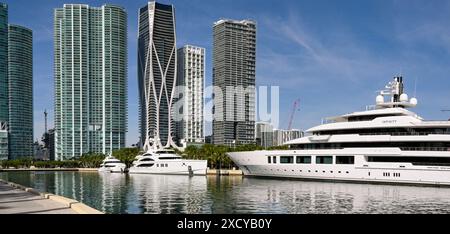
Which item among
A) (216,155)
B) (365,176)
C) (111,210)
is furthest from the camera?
(216,155)

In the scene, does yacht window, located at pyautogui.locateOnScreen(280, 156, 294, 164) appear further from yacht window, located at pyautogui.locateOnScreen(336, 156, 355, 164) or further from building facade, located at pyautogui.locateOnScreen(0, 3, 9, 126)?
building facade, located at pyautogui.locateOnScreen(0, 3, 9, 126)

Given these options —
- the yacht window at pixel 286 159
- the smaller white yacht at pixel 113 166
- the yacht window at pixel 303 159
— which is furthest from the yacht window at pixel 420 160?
the smaller white yacht at pixel 113 166

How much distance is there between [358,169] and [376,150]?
359 centimetres

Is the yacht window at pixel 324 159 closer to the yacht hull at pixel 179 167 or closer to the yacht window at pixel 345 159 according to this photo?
the yacht window at pixel 345 159

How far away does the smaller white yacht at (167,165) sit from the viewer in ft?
317

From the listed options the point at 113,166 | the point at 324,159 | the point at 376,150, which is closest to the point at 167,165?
the point at 113,166

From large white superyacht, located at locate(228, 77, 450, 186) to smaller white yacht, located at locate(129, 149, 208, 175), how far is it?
2928cm

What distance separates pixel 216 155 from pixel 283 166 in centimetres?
4912

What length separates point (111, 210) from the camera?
33750 millimetres

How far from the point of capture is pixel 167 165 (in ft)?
331

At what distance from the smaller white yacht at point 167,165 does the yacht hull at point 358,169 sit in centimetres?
2734
